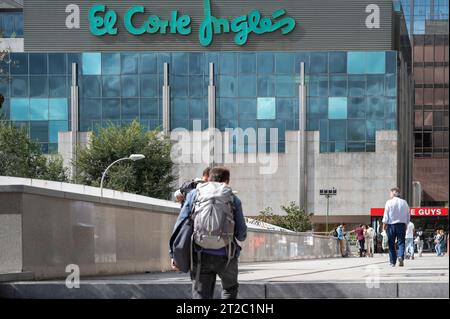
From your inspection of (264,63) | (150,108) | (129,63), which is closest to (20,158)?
(150,108)

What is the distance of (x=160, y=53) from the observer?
260 feet

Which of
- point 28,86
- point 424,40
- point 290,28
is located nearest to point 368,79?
point 290,28

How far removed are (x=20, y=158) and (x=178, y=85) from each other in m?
23.2

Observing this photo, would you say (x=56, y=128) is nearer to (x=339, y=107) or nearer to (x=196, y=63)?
(x=196, y=63)

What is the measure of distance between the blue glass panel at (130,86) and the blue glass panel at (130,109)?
53 cm

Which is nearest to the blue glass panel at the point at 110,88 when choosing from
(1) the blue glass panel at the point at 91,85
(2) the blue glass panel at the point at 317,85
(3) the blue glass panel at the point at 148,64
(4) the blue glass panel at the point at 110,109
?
(1) the blue glass panel at the point at 91,85

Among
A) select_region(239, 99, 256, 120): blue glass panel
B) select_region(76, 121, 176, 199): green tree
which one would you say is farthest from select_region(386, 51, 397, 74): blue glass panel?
select_region(76, 121, 176, 199): green tree

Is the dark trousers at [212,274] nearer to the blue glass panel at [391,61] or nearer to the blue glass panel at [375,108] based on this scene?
the blue glass panel at [375,108]

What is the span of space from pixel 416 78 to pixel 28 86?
59.6 metres

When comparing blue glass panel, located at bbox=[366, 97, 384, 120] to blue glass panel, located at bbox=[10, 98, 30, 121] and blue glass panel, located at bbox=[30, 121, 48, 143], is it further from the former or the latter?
blue glass panel, located at bbox=[10, 98, 30, 121]

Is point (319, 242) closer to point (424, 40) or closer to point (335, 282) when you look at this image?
point (335, 282)

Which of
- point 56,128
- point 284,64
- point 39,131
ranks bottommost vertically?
point 39,131

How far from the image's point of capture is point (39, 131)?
7781 centimetres

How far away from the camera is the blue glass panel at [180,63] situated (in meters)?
78.9
